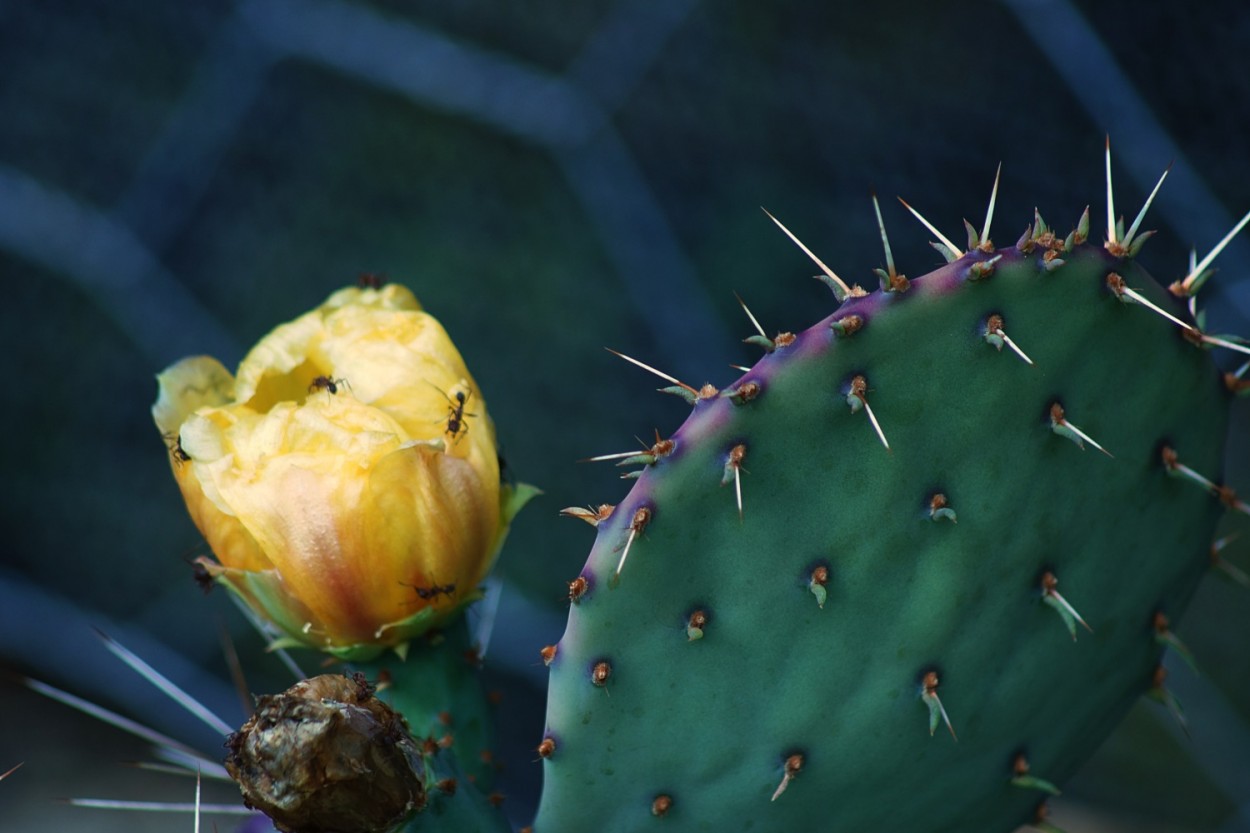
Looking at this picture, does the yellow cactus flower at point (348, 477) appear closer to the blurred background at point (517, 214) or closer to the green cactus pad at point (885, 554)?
the green cactus pad at point (885, 554)

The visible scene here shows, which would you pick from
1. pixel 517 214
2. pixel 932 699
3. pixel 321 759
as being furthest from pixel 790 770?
pixel 517 214

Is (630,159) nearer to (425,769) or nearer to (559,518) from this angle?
(559,518)

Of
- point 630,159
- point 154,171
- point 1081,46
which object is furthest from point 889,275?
point 154,171

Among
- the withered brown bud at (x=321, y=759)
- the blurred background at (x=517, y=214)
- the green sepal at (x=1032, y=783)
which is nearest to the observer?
the withered brown bud at (x=321, y=759)

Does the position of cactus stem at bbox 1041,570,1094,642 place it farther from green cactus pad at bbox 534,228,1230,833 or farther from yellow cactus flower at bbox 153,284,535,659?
yellow cactus flower at bbox 153,284,535,659

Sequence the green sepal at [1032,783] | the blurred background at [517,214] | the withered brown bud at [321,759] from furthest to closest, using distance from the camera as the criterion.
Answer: the blurred background at [517,214] → the green sepal at [1032,783] → the withered brown bud at [321,759]

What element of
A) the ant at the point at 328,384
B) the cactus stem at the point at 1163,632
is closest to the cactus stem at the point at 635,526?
the ant at the point at 328,384
